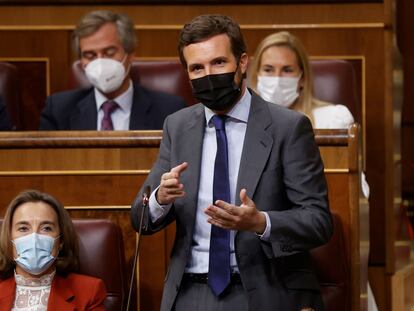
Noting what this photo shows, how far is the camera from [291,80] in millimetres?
1775

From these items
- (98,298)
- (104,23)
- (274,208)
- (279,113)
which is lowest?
(98,298)

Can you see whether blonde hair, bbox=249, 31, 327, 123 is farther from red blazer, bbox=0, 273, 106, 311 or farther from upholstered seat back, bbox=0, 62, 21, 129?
red blazer, bbox=0, 273, 106, 311

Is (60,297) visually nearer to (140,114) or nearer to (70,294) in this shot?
(70,294)

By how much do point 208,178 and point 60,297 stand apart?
0.80 ft

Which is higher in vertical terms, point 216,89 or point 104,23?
point 104,23

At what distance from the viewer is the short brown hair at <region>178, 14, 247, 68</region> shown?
1.19 m

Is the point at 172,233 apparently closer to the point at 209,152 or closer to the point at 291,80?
the point at 209,152

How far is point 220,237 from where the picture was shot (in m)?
1.17

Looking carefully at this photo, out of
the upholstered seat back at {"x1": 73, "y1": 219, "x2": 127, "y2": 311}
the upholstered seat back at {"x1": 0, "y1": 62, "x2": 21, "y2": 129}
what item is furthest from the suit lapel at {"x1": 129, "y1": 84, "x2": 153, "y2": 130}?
the upholstered seat back at {"x1": 73, "y1": 219, "x2": 127, "y2": 311}

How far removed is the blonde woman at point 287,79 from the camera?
1.76 metres

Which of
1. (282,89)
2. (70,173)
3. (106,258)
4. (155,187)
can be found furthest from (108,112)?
(155,187)

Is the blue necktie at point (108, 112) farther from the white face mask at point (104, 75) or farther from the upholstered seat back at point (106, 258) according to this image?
the upholstered seat back at point (106, 258)

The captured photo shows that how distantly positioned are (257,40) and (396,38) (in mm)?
304

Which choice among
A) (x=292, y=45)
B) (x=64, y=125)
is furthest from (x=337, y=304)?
(x=64, y=125)
